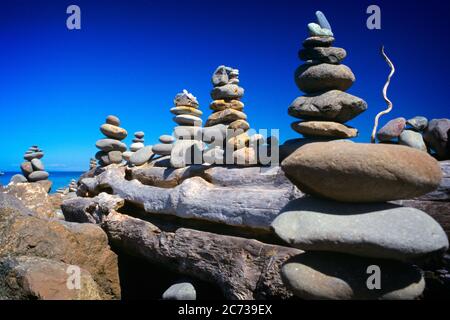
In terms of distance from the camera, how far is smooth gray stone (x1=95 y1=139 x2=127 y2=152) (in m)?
11.0

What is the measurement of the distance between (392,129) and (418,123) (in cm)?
53

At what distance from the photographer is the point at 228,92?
23.9ft

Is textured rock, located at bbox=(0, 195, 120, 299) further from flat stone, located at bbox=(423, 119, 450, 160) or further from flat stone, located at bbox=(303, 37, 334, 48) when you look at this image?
flat stone, located at bbox=(423, 119, 450, 160)

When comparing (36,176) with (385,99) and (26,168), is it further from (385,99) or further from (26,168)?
(385,99)

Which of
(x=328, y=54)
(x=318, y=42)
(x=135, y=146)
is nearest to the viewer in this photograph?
(x=328, y=54)

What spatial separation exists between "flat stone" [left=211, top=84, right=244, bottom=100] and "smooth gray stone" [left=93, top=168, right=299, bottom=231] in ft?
7.40

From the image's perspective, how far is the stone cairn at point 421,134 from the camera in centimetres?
602

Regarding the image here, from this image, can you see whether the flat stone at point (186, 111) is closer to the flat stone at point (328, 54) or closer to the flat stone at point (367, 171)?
the flat stone at point (328, 54)

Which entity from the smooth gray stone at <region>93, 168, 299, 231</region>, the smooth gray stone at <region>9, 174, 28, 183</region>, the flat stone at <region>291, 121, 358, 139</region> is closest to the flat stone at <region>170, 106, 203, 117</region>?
the smooth gray stone at <region>93, 168, 299, 231</region>

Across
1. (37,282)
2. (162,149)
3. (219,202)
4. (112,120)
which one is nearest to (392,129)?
(219,202)

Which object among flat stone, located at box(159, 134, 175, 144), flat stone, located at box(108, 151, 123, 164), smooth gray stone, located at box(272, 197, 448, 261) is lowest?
flat stone, located at box(108, 151, 123, 164)
